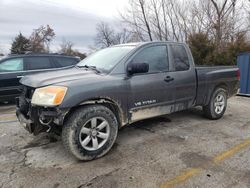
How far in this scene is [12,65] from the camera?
23.8 ft

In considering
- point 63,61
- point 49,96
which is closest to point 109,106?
point 49,96

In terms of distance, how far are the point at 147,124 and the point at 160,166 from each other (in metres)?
1.89

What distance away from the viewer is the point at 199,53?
13.0 metres

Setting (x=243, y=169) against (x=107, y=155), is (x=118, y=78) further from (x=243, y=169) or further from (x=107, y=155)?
(x=243, y=169)

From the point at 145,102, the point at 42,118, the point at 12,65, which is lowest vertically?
the point at 42,118

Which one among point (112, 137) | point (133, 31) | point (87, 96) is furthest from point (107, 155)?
point (133, 31)

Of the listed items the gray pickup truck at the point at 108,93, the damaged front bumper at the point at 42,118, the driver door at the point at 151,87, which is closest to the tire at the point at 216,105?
the gray pickup truck at the point at 108,93

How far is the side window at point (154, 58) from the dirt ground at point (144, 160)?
128cm

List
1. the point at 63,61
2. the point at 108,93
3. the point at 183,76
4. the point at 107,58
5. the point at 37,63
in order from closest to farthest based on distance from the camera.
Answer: the point at 108,93 → the point at 107,58 → the point at 183,76 → the point at 37,63 → the point at 63,61

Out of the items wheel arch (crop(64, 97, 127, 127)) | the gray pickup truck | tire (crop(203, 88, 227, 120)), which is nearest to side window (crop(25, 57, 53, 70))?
the gray pickup truck

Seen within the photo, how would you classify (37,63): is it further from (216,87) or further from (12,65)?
(216,87)

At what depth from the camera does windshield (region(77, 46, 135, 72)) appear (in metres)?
3.96

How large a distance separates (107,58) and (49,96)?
1.48m

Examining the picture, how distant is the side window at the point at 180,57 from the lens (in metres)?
4.61
